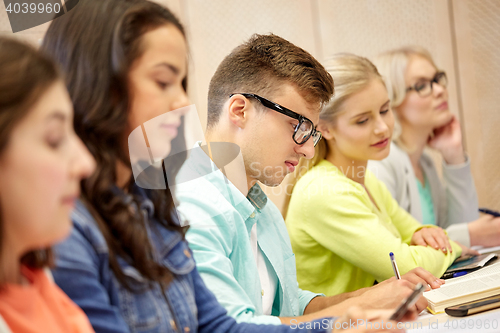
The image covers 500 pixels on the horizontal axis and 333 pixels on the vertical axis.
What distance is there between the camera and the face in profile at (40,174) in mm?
435

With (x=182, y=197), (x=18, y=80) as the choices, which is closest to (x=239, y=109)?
(x=182, y=197)

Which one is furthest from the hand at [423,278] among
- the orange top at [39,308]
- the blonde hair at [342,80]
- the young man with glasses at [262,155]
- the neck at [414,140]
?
the neck at [414,140]

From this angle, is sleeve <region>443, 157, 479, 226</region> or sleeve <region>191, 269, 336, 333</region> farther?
sleeve <region>443, 157, 479, 226</region>

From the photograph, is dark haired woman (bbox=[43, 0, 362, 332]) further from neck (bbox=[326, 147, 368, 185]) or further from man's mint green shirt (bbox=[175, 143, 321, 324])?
neck (bbox=[326, 147, 368, 185])

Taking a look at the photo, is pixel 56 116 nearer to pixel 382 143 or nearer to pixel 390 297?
pixel 390 297

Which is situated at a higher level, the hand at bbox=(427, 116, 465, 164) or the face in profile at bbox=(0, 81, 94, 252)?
the face in profile at bbox=(0, 81, 94, 252)

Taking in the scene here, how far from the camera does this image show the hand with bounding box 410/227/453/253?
1.43 m

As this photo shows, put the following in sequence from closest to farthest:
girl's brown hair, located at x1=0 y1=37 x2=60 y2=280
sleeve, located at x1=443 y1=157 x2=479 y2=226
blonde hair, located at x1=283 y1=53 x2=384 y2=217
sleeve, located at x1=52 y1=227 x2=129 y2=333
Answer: girl's brown hair, located at x1=0 y1=37 x2=60 y2=280, sleeve, located at x1=52 y1=227 x2=129 y2=333, blonde hair, located at x1=283 y1=53 x2=384 y2=217, sleeve, located at x1=443 y1=157 x2=479 y2=226

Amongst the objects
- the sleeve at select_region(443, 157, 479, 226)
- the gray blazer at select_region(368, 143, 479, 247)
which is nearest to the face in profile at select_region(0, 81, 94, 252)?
the gray blazer at select_region(368, 143, 479, 247)

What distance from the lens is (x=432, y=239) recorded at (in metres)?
1.47

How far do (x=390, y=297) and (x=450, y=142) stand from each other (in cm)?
143

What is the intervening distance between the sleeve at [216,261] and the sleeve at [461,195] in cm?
151

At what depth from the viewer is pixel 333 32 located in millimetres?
2139

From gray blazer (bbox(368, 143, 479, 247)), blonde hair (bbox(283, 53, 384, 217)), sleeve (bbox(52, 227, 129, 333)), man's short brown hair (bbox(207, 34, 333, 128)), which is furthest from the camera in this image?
gray blazer (bbox(368, 143, 479, 247))
